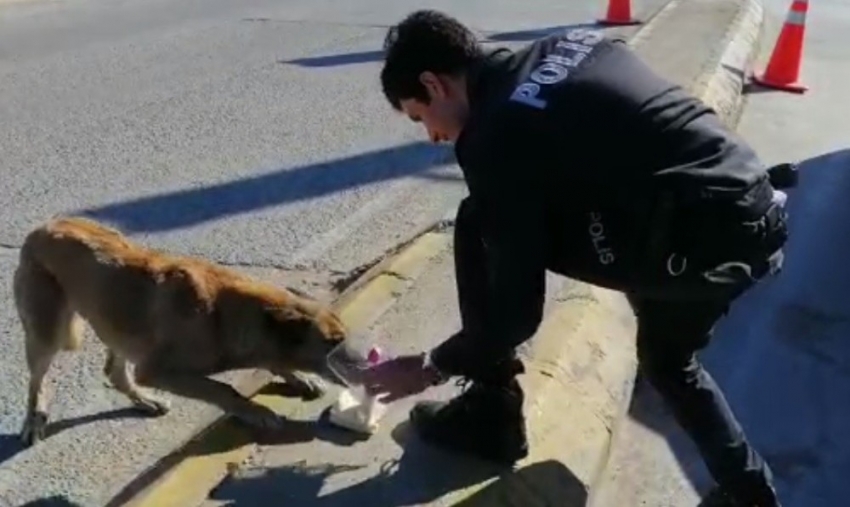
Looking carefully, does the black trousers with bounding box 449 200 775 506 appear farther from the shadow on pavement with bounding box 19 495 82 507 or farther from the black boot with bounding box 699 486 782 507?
the shadow on pavement with bounding box 19 495 82 507

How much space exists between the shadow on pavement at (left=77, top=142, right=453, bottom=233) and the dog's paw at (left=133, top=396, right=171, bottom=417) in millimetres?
2073

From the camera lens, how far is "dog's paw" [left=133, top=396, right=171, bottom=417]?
4520 mm

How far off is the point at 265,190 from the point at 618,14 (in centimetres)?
798

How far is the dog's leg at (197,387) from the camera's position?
407 cm

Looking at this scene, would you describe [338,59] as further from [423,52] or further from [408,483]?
[423,52]

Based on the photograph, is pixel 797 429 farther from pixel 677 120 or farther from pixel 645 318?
pixel 677 120

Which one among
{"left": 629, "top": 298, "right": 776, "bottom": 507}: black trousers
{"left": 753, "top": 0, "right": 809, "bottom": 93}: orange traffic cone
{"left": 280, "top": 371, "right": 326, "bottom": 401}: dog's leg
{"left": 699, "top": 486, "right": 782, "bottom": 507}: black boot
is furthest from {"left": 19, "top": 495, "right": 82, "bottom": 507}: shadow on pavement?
{"left": 753, "top": 0, "right": 809, "bottom": 93}: orange traffic cone

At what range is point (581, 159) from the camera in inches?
132

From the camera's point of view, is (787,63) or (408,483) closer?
(408,483)

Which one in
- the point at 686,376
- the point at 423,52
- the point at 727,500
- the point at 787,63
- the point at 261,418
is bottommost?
the point at 787,63

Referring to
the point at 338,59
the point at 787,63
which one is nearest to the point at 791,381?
the point at 787,63

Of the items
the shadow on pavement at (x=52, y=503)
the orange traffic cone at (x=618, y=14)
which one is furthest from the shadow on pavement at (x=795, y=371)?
the orange traffic cone at (x=618, y=14)

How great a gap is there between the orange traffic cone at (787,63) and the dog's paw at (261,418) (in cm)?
844

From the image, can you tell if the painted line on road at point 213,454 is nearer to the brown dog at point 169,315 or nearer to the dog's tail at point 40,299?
the brown dog at point 169,315
